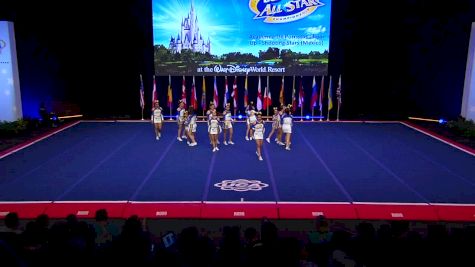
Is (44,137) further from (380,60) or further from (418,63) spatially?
(418,63)

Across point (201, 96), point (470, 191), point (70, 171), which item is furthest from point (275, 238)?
point (201, 96)

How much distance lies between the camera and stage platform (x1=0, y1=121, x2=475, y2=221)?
32.8ft

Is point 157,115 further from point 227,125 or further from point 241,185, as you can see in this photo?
point 241,185

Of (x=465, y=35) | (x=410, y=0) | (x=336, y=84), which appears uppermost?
(x=410, y=0)

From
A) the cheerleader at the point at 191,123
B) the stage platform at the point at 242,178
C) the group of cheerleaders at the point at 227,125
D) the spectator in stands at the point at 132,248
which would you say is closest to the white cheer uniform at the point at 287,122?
the group of cheerleaders at the point at 227,125

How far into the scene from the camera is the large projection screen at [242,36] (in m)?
21.5

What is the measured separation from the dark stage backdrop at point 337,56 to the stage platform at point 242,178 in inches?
175

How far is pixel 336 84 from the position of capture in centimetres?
2325

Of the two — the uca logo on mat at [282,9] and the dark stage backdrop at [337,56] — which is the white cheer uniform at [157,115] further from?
the uca logo on mat at [282,9]

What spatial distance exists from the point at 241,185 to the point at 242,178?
0.66 m

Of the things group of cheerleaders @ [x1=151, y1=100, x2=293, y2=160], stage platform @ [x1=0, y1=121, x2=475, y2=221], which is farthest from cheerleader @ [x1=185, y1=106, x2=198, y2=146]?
stage platform @ [x1=0, y1=121, x2=475, y2=221]

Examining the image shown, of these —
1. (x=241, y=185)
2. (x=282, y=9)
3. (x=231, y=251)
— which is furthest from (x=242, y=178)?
(x=282, y=9)

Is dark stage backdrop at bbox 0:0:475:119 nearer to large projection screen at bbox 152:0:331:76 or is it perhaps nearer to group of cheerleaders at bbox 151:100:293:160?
large projection screen at bbox 152:0:331:76

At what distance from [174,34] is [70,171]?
1098cm
